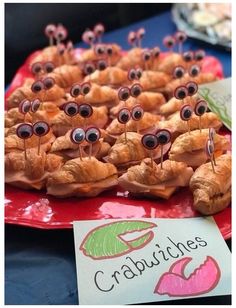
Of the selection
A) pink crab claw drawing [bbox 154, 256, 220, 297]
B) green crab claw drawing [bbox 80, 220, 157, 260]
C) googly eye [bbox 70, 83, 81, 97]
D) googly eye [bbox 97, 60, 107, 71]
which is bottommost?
pink crab claw drawing [bbox 154, 256, 220, 297]

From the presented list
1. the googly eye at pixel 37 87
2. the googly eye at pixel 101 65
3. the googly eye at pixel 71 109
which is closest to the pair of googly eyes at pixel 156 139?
the googly eye at pixel 71 109

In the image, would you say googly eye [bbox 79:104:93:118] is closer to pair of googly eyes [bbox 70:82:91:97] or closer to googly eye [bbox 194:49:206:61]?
pair of googly eyes [bbox 70:82:91:97]

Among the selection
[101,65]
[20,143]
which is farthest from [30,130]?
[101,65]

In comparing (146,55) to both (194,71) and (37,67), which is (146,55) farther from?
(37,67)

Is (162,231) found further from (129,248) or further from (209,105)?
(209,105)

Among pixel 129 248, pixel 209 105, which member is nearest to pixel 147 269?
pixel 129 248

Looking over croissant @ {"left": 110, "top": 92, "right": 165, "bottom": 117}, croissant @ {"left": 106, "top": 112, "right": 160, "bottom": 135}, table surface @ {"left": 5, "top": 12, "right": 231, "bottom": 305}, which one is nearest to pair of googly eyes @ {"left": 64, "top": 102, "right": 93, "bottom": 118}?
croissant @ {"left": 106, "top": 112, "right": 160, "bottom": 135}
